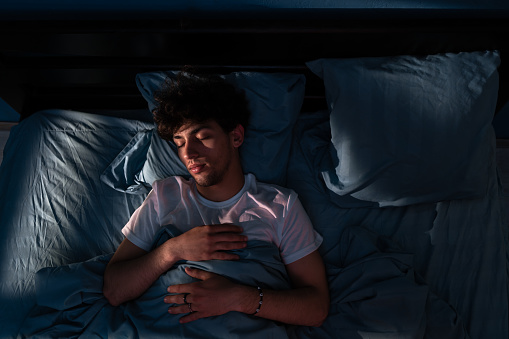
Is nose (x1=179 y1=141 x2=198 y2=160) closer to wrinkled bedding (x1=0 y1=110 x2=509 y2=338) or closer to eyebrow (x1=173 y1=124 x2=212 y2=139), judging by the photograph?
eyebrow (x1=173 y1=124 x2=212 y2=139)

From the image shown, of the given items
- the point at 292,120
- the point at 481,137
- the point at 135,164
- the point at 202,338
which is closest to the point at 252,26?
the point at 292,120

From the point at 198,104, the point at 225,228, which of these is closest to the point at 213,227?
the point at 225,228

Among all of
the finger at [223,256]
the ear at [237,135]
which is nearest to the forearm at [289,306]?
the finger at [223,256]

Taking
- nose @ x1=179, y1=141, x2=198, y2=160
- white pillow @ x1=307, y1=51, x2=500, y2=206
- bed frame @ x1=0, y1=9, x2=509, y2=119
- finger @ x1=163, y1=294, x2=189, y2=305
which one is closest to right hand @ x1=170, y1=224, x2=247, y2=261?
finger @ x1=163, y1=294, x2=189, y2=305

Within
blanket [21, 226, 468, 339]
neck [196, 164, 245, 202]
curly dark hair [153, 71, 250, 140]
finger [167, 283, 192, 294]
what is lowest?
blanket [21, 226, 468, 339]

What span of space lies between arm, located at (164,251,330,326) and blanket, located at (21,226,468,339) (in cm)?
2

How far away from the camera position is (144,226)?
1.28m

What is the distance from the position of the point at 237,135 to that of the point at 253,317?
580 millimetres

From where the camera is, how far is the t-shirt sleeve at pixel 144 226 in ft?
4.18

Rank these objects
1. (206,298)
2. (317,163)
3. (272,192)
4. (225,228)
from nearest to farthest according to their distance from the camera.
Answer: (206,298), (225,228), (272,192), (317,163)

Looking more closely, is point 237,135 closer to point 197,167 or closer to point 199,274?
point 197,167

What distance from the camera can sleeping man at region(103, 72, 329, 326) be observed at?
113 centimetres

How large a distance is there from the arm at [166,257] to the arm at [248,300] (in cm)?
6

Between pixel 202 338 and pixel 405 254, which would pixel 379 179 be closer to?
pixel 405 254
